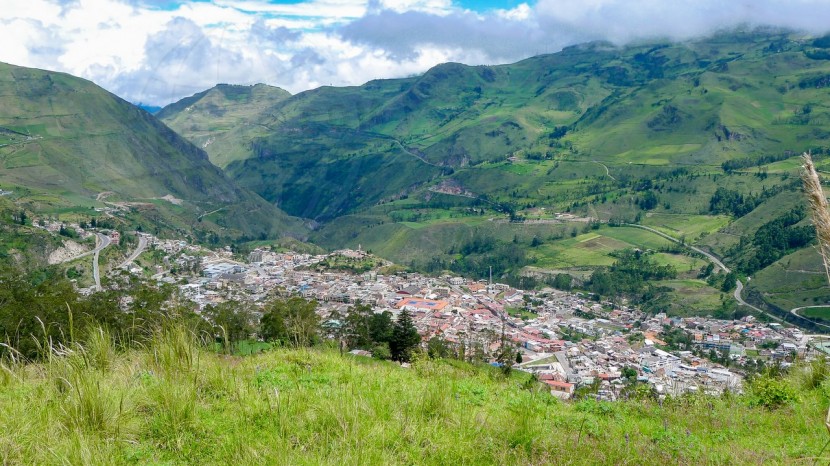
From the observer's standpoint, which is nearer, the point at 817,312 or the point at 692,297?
the point at 817,312

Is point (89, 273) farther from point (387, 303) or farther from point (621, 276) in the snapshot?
point (621, 276)

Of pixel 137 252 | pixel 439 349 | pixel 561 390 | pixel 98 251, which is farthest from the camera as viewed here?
pixel 137 252

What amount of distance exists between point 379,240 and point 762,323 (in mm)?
87102

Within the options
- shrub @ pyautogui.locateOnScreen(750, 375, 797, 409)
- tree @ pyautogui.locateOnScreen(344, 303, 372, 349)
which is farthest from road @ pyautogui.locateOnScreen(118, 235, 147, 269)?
shrub @ pyautogui.locateOnScreen(750, 375, 797, 409)

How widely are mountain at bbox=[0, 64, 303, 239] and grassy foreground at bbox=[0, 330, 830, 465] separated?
314 feet

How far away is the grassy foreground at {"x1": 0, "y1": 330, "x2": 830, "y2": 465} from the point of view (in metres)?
4.59

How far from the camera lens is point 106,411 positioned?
493 cm

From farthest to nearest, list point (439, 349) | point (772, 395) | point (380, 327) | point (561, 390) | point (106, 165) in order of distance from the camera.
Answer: point (106, 165)
point (380, 327)
point (439, 349)
point (561, 390)
point (772, 395)

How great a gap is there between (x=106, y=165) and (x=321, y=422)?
149426mm

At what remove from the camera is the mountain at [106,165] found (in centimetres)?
10700

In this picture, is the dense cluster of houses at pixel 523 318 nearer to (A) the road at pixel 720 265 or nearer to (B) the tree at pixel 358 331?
(B) the tree at pixel 358 331

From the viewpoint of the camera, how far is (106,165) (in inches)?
5177

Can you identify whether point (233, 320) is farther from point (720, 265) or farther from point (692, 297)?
point (720, 265)

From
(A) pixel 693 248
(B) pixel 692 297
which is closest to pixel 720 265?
(A) pixel 693 248
